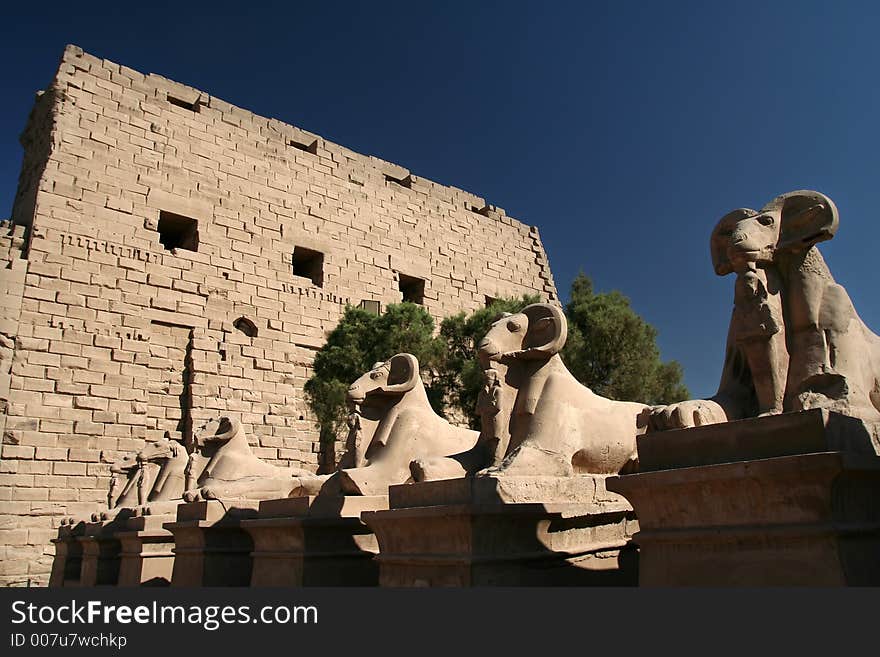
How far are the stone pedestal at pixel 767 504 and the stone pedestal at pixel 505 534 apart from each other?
32.7 inches

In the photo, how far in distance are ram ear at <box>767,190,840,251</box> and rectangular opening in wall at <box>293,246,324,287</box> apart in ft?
42.2

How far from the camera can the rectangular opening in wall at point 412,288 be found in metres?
17.2

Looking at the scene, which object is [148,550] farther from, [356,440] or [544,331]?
[544,331]

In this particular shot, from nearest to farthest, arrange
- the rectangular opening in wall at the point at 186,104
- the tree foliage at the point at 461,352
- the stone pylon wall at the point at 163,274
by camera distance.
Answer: the stone pylon wall at the point at 163,274 < the tree foliage at the point at 461,352 < the rectangular opening in wall at the point at 186,104

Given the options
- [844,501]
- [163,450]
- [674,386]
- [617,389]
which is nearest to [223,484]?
[163,450]

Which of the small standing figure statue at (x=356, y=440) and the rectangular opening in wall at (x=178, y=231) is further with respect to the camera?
the rectangular opening in wall at (x=178, y=231)

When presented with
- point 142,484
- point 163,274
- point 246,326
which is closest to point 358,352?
point 246,326

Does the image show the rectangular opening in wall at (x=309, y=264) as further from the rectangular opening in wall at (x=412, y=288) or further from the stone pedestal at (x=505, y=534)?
the stone pedestal at (x=505, y=534)

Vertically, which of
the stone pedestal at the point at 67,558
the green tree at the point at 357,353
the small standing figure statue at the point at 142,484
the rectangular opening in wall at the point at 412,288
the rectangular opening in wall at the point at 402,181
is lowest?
the stone pedestal at the point at 67,558

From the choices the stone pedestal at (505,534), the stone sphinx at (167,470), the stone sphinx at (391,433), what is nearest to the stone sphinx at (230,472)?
the stone sphinx at (167,470)

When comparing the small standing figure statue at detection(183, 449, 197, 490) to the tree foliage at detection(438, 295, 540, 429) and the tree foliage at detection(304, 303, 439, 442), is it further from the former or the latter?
the tree foliage at detection(438, 295, 540, 429)

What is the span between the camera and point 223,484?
6887 mm

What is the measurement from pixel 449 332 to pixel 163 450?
7581mm

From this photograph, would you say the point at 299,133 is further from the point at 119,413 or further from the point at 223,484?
the point at 223,484
